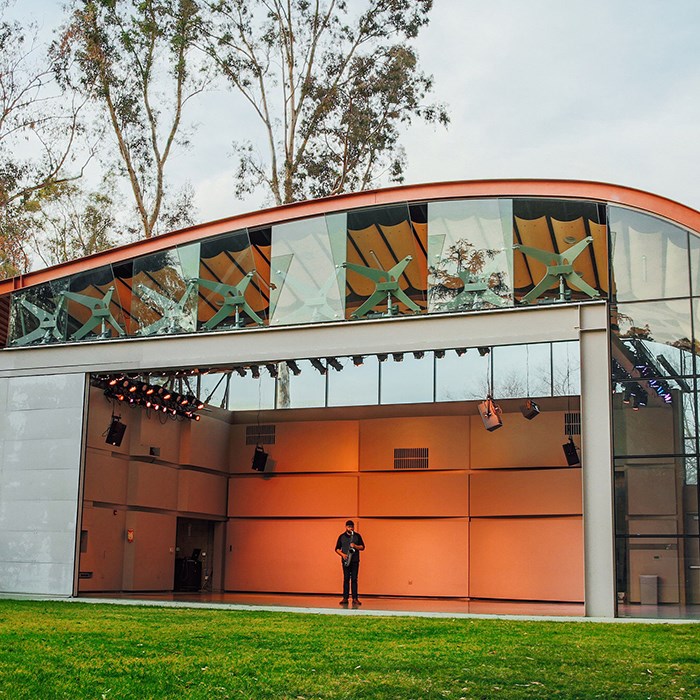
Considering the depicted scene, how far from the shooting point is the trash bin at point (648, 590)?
1196 centimetres

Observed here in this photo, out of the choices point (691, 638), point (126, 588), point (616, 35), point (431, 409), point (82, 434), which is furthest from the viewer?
point (616, 35)

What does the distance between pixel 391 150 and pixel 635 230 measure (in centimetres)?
1580

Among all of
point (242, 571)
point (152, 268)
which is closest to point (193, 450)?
point (242, 571)

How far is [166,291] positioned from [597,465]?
669cm

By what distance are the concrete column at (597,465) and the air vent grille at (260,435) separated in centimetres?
993

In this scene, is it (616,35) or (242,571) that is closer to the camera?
(242,571)

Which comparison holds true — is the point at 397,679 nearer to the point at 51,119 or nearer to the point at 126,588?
the point at 126,588

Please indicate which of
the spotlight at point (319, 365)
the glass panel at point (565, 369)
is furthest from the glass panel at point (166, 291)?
the glass panel at point (565, 369)

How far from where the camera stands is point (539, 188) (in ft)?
44.3

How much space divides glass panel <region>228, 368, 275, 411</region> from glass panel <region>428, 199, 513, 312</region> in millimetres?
8814

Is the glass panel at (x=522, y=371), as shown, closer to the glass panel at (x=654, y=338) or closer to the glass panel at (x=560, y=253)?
the glass panel at (x=560, y=253)

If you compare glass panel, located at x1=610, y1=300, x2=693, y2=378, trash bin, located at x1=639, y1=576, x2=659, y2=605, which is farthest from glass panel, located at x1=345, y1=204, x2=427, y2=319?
trash bin, located at x1=639, y1=576, x2=659, y2=605

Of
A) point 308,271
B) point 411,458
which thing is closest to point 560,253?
point 308,271

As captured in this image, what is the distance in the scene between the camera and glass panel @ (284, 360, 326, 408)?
70.1ft
